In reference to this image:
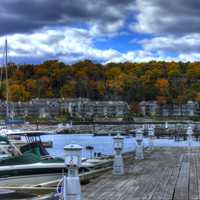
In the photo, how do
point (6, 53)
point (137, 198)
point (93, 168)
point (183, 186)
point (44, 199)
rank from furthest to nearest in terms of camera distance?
1. point (6, 53)
2. point (93, 168)
3. point (183, 186)
4. point (137, 198)
5. point (44, 199)

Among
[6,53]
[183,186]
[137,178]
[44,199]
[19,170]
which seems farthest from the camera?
[6,53]

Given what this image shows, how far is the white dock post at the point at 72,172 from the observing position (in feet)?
37.1

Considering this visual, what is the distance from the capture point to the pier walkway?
1388 cm

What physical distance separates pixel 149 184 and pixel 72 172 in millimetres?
4803

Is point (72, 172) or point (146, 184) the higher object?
point (72, 172)

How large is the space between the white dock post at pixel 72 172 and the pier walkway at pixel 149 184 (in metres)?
2.19

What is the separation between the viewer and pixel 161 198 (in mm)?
13555

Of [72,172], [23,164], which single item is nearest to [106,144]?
[23,164]

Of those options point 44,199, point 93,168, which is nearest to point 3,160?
point 93,168

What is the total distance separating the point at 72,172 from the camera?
11539 millimetres

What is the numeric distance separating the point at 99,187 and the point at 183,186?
209cm

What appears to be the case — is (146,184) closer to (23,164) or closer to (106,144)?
(23,164)

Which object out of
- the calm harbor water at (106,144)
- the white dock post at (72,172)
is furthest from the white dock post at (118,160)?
the calm harbor water at (106,144)

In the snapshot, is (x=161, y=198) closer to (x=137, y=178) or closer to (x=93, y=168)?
(x=137, y=178)
